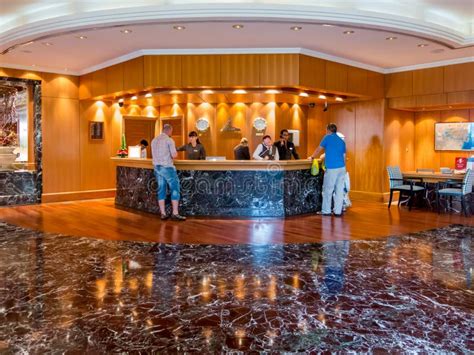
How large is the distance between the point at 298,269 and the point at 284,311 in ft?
4.25

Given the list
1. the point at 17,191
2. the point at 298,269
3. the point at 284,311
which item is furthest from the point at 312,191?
the point at 17,191

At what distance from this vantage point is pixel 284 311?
12.3 ft

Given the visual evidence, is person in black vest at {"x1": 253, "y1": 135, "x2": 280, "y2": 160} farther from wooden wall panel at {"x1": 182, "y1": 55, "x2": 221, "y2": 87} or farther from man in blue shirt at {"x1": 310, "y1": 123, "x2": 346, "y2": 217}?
wooden wall panel at {"x1": 182, "y1": 55, "x2": 221, "y2": 87}

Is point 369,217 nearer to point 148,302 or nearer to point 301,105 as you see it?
point 301,105

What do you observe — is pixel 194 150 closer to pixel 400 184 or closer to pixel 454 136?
pixel 400 184

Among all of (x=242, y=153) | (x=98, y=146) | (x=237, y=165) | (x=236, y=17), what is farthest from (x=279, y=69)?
(x=98, y=146)

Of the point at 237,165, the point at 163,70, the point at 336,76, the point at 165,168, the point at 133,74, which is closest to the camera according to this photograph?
the point at 165,168

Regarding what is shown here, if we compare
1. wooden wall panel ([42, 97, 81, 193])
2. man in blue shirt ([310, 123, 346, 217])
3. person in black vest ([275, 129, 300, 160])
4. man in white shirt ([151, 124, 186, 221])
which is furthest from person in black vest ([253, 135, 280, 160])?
wooden wall panel ([42, 97, 81, 193])

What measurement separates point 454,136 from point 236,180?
607 cm

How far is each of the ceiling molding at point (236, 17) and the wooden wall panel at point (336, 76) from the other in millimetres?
2137

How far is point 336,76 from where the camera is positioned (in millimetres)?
9695

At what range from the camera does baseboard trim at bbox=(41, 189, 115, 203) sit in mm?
11155

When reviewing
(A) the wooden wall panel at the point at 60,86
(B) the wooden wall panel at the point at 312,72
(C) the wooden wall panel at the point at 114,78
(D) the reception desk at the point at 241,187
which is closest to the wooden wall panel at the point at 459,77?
(B) the wooden wall panel at the point at 312,72

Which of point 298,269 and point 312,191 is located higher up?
point 312,191
